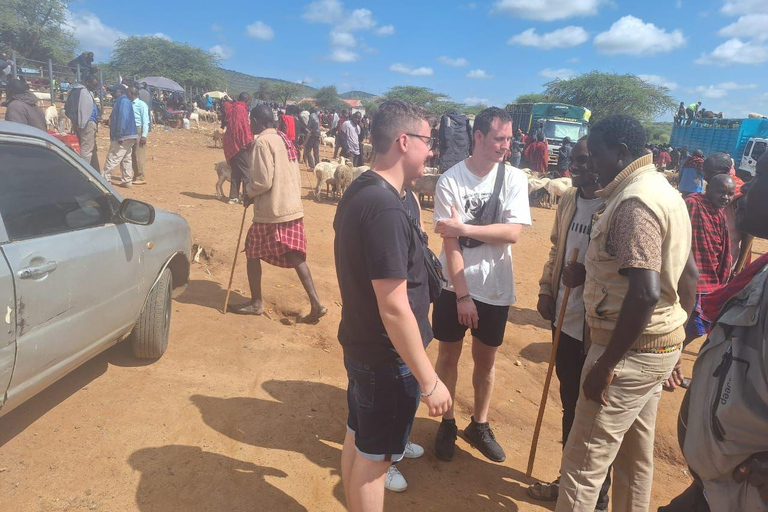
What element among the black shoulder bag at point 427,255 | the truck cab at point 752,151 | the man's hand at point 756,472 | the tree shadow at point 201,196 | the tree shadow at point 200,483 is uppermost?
the truck cab at point 752,151

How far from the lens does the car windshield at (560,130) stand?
22.1 m

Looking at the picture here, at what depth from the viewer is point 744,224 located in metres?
1.76

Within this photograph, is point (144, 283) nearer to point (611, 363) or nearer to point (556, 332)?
point (556, 332)

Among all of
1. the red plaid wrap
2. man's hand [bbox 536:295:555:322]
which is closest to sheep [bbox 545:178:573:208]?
the red plaid wrap

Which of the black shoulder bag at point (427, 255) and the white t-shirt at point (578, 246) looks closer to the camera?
the black shoulder bag at point (427, 255)

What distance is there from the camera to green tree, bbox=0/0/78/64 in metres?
32.6

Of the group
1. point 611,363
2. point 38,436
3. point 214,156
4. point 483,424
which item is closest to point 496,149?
point 611,363

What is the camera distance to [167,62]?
46406 mm

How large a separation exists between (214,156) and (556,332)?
58.2 ft

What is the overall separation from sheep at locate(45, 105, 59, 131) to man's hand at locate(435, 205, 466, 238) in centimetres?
1741

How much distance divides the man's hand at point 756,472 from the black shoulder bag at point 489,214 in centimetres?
165

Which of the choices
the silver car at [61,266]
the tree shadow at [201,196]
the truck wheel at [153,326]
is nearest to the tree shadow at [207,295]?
the truck wheel at [153,326]

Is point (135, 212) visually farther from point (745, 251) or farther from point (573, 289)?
point (745, 251)

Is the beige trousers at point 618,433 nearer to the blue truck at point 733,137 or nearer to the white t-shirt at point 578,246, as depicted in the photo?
the white t-shirt at point 578,246
